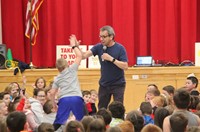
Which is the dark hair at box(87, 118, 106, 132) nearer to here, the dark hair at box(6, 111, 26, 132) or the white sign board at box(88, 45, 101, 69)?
the dark hair at box(6, 111, 26, 132)

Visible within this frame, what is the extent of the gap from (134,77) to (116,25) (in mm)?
2558

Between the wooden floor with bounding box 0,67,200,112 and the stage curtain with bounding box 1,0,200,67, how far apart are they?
1.98 meters

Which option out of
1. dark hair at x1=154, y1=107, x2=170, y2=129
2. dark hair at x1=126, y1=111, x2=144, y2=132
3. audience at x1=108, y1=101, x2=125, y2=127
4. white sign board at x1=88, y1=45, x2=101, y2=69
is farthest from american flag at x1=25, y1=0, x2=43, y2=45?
dark hair at x1=126, y1=111, x2=144, y2=132

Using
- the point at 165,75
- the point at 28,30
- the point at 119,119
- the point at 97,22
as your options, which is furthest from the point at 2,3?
the point at 119,119

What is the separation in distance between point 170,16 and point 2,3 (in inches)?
175

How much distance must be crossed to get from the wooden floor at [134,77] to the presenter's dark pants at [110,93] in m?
3.93

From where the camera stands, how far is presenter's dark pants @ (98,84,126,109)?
370 inches

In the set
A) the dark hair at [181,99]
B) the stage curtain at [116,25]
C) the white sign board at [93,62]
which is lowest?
the dark hair at [181,99]

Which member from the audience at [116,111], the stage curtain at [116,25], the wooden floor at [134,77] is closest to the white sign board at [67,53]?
the wooden floor at [134,77]

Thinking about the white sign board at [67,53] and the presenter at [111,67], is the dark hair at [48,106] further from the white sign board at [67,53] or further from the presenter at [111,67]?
the white sign board at [67,53]

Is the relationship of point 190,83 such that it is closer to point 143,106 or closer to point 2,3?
point 143,106

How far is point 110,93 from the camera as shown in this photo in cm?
947

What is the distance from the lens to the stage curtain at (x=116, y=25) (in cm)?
1560

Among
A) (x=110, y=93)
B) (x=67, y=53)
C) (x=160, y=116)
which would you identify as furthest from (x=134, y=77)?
(x=160, y=116)
